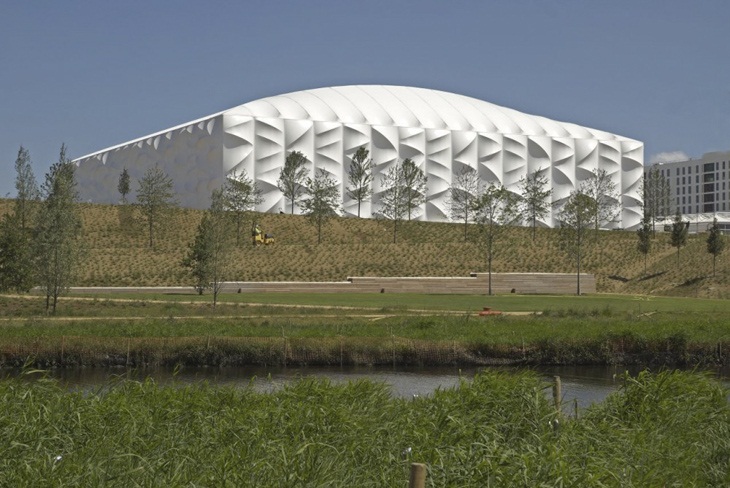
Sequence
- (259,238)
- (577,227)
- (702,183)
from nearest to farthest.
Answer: (577,227)
(259,238)
(702,183)

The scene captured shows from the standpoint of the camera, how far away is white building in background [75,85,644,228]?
299 feet

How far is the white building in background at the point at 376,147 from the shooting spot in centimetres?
9106

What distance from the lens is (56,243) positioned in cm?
3428

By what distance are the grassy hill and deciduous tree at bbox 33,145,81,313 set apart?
50.5 feet

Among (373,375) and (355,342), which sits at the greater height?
(355,342)

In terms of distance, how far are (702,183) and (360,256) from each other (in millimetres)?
124326

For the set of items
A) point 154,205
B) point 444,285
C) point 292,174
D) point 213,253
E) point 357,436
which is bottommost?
point 357,436

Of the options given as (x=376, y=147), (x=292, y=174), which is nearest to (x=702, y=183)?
(x=376, y=147)

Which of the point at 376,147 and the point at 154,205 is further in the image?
the point at 376,147

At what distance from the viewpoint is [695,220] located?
137500 mm

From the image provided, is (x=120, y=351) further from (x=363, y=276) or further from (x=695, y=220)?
(x=695, y=220)

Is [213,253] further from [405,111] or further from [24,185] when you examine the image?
[405,111]

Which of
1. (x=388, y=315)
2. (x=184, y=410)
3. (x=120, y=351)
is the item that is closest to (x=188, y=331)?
(x=120, y=351)

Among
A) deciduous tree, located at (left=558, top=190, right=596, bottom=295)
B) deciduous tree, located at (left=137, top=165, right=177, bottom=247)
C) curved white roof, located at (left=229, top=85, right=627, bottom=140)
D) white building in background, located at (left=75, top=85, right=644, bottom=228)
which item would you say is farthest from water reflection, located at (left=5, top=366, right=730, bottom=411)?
curved white roof, located at (left=229, top=85, right=627, bottom=140)
